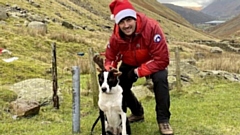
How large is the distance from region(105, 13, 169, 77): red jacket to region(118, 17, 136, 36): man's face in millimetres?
89

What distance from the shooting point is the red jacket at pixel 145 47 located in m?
5.73

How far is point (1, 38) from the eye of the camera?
16547 millimetres

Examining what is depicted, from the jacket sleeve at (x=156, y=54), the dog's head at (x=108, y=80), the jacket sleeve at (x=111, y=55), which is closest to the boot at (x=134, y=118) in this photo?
the jacket sleeve at (x=111, y=55)

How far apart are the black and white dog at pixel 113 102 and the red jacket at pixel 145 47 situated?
549 millimetres

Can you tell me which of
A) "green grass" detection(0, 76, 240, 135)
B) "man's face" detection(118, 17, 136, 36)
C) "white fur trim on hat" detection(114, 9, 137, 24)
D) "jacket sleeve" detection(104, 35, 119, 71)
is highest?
"white fur trim on hat" detection(114, 9, 137, 24)

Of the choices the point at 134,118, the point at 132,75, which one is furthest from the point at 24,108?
the point at 132,75

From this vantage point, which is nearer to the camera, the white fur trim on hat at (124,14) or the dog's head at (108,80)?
the dog's head at (108,80)

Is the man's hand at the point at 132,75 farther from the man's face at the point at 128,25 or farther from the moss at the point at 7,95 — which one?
the moss at the point at 7,95

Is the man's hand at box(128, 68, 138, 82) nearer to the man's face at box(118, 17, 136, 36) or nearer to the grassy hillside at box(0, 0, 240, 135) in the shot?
the man's face at box(118, 17, 136, 36)

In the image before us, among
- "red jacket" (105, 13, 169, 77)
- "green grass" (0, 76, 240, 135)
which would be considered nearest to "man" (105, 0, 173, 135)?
"red jacket" (105, 13, 169, 77)

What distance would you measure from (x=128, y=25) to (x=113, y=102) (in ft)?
3.83

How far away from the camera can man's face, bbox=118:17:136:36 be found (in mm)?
5637

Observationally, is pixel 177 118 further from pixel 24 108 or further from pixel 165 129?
pixel 24 108

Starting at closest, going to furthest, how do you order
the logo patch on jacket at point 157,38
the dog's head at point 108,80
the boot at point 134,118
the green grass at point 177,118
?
the dog's head at point 108,80
the logo patch on jacket at point 157,38
the green grass at point 177,118
the boot at point 134,118
